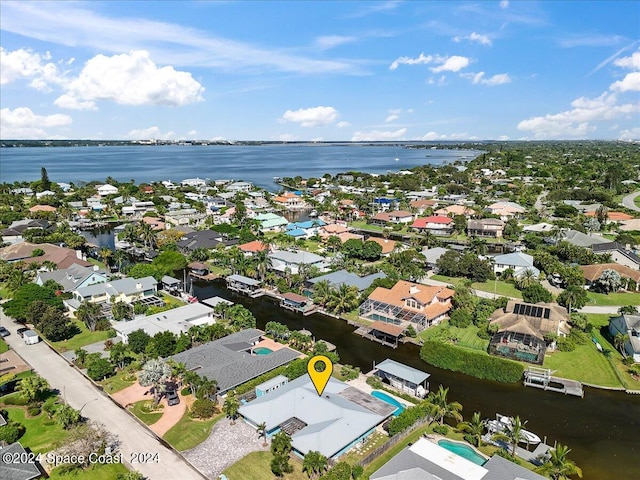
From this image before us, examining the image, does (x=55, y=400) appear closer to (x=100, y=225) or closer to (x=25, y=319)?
(x=25, y=319)

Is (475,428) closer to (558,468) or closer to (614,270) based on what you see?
(558,468)

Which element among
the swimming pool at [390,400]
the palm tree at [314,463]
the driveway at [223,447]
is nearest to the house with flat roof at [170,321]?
the driveway at [223,447]

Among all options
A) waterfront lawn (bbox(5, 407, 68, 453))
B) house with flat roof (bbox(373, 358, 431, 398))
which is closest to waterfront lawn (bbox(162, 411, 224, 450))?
waterfront lawn (bbox(5, 407, 68, 453))

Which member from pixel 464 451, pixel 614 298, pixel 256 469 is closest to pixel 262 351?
pixel 256 469

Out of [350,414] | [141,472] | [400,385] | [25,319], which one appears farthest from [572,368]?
[25,319]

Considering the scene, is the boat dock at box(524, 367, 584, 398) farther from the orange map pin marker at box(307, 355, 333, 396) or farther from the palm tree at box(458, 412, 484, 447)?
the orange map pin marker at box(307, 355, 333, 396)
